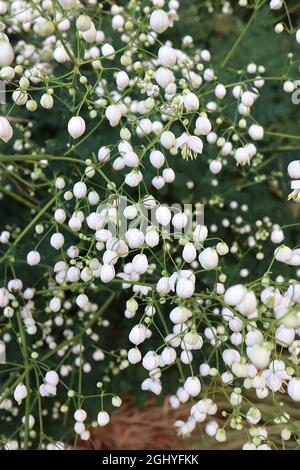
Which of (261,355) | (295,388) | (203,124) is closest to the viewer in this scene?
(261,355)

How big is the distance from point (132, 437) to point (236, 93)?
1121mm

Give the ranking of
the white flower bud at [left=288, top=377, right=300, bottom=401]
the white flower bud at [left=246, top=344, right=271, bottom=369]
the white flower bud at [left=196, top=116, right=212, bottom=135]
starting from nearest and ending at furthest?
the white flower bud at [left=246, top=344, right=271, bottom=369] < the white flower bud at [left=288, top=377, right=300, bottom=401] < the white flower bud at [left=196, top=116, right=212, bottom=135]

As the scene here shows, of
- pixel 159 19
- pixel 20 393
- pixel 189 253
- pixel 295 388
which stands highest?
pixel 159 19

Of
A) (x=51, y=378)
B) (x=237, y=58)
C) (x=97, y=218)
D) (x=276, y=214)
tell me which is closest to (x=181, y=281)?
(x=97, y=218)

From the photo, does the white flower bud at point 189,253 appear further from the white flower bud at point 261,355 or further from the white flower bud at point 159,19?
the white flower bud at point 159,19

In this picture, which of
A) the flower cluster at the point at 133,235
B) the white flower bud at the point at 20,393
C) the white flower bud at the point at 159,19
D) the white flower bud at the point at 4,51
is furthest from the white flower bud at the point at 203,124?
the white flower bud at the point at 20,393

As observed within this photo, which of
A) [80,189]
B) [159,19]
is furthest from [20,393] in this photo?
[159,19]

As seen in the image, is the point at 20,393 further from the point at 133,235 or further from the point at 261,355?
the point at 261,355

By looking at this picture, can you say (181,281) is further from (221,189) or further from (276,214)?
(276,214)

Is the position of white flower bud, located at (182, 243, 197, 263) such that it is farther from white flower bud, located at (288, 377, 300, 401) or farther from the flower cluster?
white flower bud, located at (288, 377, 300, 401)

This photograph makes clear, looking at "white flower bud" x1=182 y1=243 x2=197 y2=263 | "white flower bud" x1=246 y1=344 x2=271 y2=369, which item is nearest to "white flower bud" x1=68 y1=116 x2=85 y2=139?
"white flower bud" x1=182 y1=243 x2=197 y2=263
